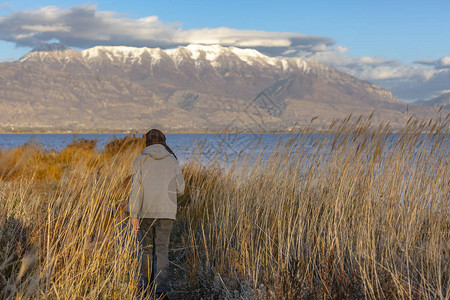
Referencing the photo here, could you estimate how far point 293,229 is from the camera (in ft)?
12.9

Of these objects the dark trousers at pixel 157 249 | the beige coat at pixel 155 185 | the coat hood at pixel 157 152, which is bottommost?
the dark trousers at pixel 157 249

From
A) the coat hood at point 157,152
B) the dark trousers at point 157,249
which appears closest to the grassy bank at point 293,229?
the dark trousers at point 157,249

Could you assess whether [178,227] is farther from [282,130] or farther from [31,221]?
[31,221]

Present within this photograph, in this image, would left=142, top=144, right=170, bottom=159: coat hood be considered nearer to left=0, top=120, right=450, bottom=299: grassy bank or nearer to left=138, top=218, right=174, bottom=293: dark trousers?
left=0, top=120, right=450, bottom=299: grassy bank

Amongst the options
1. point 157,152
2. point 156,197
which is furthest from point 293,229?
point 157,152

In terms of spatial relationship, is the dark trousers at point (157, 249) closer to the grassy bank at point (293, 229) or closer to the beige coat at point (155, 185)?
the beige coat at point (155, 185)

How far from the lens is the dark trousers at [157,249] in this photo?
4.70 metres

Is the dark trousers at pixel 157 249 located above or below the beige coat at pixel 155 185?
below

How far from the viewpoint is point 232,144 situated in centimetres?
788

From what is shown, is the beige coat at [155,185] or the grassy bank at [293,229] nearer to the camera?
the grassy bank at [293,229]

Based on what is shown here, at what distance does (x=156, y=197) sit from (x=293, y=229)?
1.51 metres

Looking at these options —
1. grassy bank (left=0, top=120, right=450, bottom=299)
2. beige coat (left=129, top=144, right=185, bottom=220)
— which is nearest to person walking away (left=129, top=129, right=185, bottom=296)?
beige coat (left=129, top=144, right=185, bottom=220)

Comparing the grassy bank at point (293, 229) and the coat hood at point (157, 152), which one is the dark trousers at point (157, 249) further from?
the coat hood at point (157, 152)

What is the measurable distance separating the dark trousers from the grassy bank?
232 millimetres
